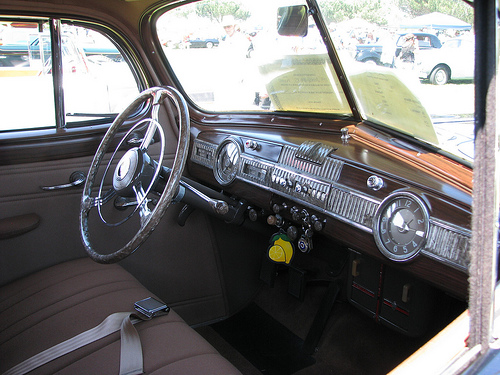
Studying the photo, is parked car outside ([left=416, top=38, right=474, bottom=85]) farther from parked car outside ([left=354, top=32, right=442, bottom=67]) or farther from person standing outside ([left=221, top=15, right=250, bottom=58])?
person standing outside ([left=221, top=15, right=250, bottom=58])

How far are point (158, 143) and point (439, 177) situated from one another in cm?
143

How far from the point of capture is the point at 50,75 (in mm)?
2154

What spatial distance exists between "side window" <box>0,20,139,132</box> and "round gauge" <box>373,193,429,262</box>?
1.56 m

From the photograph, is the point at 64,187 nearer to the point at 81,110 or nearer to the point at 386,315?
the point at 81,110

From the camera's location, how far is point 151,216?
146 centimetres

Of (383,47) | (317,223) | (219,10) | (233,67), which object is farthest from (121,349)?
(219,10)

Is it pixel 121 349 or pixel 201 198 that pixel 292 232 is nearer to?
pixel 201 198

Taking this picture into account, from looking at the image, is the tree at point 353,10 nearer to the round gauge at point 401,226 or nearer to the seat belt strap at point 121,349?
the round gauge at point 401,226

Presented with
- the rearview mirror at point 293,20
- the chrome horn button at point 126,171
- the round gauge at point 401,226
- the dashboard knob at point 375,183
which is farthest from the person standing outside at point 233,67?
the round gauge at point 401,226

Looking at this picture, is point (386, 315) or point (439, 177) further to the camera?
point (386, 315)

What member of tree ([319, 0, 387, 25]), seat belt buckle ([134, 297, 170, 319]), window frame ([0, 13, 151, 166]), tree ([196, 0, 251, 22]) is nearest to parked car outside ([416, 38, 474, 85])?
tree ([319, 0, 387, 25])

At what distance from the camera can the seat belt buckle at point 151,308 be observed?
5.13ft

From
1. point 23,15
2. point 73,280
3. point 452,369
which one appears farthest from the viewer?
point 23,15

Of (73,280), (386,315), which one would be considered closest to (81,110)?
(73,280)
